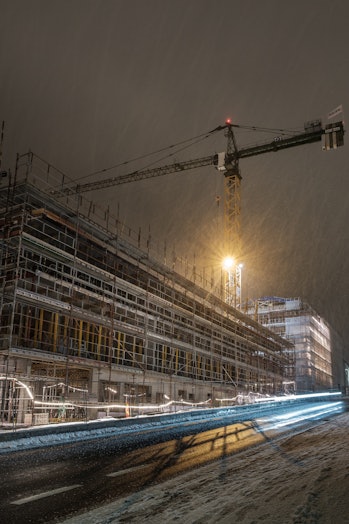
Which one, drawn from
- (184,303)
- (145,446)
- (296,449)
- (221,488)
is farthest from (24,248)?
(184,303)

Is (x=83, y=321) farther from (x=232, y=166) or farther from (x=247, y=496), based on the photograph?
(x=232, y=166)

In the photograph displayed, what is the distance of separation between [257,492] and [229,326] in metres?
39.9

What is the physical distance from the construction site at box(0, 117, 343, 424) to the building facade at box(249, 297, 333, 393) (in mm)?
41577

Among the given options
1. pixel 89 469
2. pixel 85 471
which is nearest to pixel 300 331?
pixel 89 469

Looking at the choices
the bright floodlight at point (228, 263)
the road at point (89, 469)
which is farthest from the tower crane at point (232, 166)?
the road at point (89, 469)

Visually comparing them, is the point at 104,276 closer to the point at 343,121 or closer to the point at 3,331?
the point at 3,331

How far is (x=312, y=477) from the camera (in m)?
7.54

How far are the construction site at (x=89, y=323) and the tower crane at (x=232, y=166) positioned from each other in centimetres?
2265

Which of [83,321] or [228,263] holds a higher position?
[228,263]

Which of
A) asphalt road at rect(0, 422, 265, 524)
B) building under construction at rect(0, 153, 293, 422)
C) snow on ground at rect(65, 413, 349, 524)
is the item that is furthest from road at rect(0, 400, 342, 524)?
building under construction at rect(0, 153, 293, 422)

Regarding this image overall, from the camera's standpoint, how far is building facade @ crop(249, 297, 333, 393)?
283 ft

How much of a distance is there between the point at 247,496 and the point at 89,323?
1966 cm

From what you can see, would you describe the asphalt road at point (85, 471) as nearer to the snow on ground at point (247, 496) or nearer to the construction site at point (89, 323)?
the snow on ground at point (247, 496)

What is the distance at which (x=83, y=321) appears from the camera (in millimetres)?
24156
